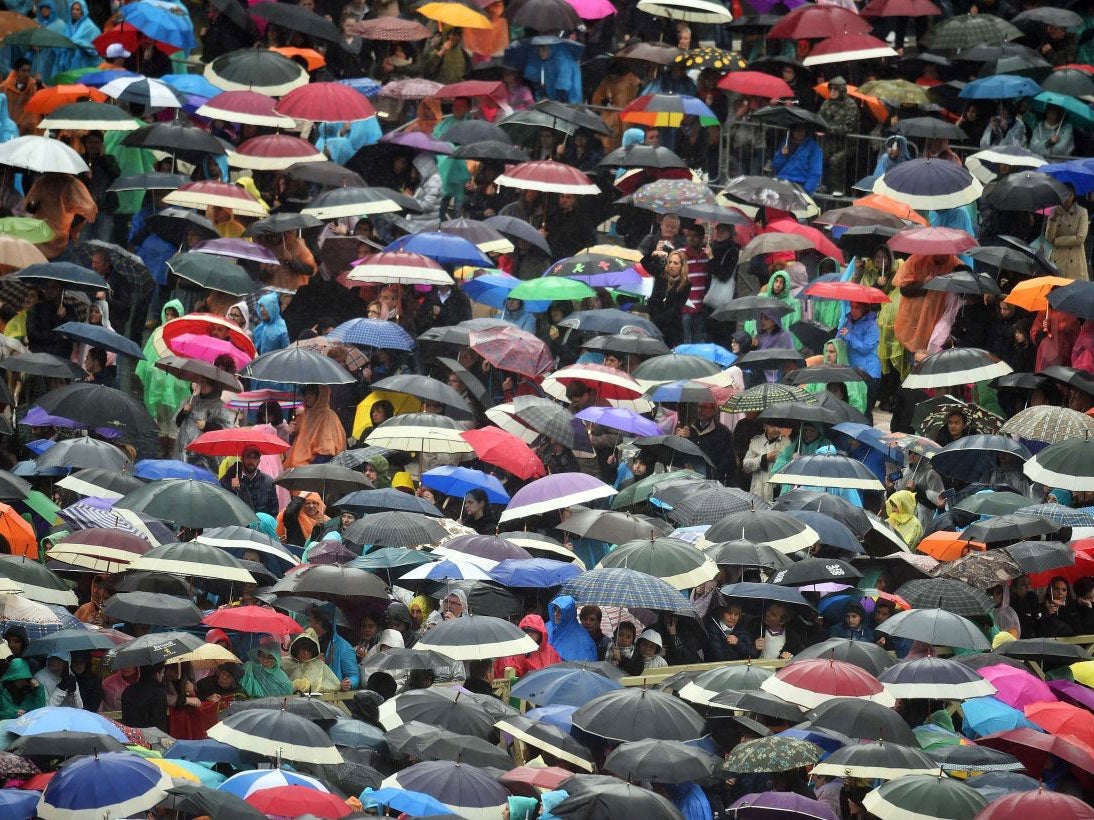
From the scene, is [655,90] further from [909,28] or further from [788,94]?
[909,28]

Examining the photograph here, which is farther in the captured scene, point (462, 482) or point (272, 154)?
point (272, 154)

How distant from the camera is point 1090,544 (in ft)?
57.3

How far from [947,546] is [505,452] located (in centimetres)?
334

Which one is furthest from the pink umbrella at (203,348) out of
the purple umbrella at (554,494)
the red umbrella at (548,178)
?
the red umbrella at (548,178)

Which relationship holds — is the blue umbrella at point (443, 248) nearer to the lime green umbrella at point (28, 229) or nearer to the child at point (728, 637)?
the lime green umbrella at point (28, 229)

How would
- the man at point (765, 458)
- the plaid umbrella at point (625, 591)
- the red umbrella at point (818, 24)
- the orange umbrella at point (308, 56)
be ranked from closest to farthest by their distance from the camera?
the plaid umbrella at point (625, 591)
the man at point (765, 458)
the orange umbrella at point (308, 56)
the red umbrella at point (818, 24)

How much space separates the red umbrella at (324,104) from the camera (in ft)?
75.2

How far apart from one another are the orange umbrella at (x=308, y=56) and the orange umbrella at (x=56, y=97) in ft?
8.52

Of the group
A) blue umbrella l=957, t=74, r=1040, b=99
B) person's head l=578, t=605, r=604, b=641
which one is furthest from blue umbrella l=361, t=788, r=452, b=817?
blue umbrella l=957, t=74, r=1040, b=99

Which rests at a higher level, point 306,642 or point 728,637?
point 306,642

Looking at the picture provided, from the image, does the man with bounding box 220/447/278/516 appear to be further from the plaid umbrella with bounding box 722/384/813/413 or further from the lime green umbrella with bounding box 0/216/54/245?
the lime green umbrella with bounding box 0/216/54/245

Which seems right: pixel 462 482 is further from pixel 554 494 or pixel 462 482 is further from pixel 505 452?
pixel 554 494

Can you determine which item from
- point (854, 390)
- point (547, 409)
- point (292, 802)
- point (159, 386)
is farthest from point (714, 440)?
point (292, 802)

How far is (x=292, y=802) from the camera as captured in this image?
1262 cm
